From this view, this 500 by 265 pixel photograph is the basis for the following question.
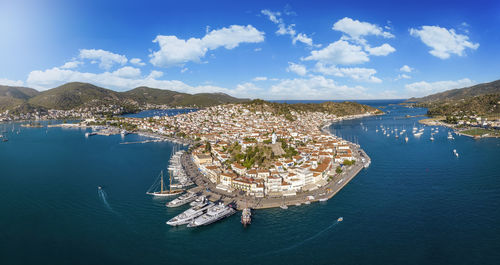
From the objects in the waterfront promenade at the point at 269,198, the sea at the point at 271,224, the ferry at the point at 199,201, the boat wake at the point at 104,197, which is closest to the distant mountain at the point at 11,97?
the sea at the point at 271,224

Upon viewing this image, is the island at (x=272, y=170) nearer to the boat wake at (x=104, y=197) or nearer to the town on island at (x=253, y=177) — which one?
the town on island at (x=253, y=177)

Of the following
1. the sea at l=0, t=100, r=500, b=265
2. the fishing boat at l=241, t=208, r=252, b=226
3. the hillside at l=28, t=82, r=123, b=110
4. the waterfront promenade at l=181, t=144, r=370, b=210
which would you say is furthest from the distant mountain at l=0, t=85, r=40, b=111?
the fishing boat at l=241, t=208, r=252, b=226

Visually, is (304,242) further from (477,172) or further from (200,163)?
(477,172)

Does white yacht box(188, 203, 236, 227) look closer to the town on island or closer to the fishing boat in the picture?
the town on island

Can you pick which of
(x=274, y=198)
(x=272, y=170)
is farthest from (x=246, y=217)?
(x=272, y=170)

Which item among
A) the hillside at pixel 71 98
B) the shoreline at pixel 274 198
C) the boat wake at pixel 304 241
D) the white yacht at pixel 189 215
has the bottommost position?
the boat wake at pixel 304 241

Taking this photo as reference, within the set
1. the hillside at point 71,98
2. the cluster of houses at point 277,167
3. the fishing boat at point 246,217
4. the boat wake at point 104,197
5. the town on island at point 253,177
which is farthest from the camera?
the hillside at point 71,98
